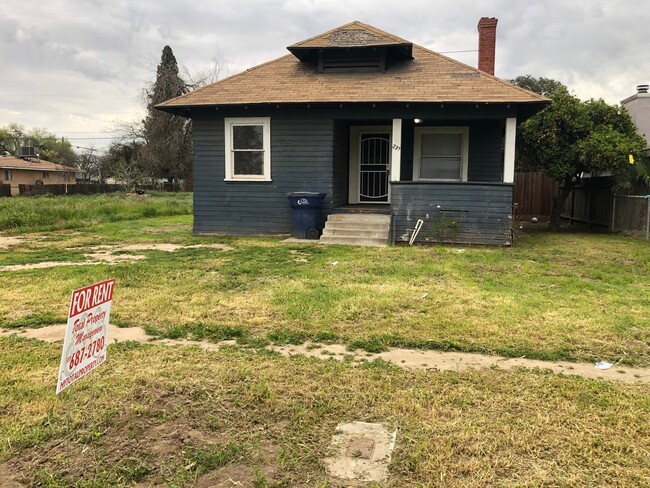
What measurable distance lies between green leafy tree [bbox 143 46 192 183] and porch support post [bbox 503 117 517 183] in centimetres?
3879

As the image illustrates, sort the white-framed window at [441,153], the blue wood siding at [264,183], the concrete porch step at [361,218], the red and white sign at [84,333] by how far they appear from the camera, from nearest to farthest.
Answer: the red and white sign at [84,333]
the concrete porch step at [361,218]
the blue wood siding at [264,183]
the white-framed window at [441,153]

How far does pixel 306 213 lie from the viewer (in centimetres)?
1230

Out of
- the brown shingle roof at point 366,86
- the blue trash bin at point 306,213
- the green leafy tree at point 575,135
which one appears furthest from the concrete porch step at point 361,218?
the green leafy tree at point 575,135

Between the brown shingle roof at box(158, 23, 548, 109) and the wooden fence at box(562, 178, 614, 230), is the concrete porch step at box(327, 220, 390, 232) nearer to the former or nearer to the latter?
the brown shingle roof at box(158, 23, 548, 109)

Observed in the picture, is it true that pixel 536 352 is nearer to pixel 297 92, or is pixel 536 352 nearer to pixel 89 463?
pixel 89 463

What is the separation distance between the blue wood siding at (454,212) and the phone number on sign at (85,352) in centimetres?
927

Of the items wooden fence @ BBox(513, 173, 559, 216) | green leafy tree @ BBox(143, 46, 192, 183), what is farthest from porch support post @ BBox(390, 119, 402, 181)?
green leafy tree @ BBox(143, 46, 192, 183)

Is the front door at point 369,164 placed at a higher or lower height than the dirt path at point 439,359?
higher

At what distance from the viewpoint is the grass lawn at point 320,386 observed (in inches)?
109

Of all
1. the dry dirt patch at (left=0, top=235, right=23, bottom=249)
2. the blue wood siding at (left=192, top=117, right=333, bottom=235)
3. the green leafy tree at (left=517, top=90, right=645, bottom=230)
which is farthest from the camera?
the green leafy tree at (left=517, top=90, right=645, bottom=230)

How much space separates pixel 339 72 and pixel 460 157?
399 centimetres

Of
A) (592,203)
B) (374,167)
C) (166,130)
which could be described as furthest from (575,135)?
(166,130)

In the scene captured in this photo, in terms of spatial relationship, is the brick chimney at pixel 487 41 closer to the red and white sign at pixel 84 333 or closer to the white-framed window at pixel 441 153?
the white-framed window at pixel 441 153

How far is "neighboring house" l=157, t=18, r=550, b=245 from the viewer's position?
1166 cm
